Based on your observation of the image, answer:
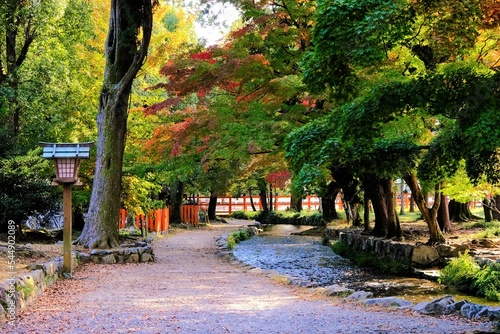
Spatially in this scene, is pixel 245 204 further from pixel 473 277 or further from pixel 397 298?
pixel 397 298

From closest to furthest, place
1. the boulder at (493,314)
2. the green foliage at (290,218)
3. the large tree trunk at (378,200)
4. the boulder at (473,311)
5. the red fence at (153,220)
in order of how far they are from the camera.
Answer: the boulder at (493,314) → the boulder at (473,311) → the large tree trunk at (378,200) → the red fence at (153,220) → the green foliage at (290,218)

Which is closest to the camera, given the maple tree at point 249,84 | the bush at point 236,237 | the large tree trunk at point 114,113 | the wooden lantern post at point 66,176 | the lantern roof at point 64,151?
the wooden lantern post at point 66,176

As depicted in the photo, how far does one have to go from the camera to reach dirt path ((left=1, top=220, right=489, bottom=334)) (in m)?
5.29

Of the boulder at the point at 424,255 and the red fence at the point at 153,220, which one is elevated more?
the red fence at the point at 153,220

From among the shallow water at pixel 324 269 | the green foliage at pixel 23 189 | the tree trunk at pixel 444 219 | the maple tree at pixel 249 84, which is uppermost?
the maple tree at pixel 249 84

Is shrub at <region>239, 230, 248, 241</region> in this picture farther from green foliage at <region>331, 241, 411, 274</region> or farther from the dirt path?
the dirt path

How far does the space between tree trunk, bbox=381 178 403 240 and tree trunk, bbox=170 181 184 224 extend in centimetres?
1207

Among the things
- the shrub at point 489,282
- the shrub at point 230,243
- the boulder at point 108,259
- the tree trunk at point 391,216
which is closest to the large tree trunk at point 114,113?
the boulder at point 108,259

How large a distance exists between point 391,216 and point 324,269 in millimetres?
3140

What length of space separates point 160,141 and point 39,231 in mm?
4868

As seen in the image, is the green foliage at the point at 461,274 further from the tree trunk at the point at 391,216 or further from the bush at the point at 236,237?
the bush at the point at 236,237

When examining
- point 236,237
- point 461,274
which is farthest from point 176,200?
point 461,274

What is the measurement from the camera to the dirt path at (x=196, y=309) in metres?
5.29

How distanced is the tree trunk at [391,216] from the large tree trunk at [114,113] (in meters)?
7.50
